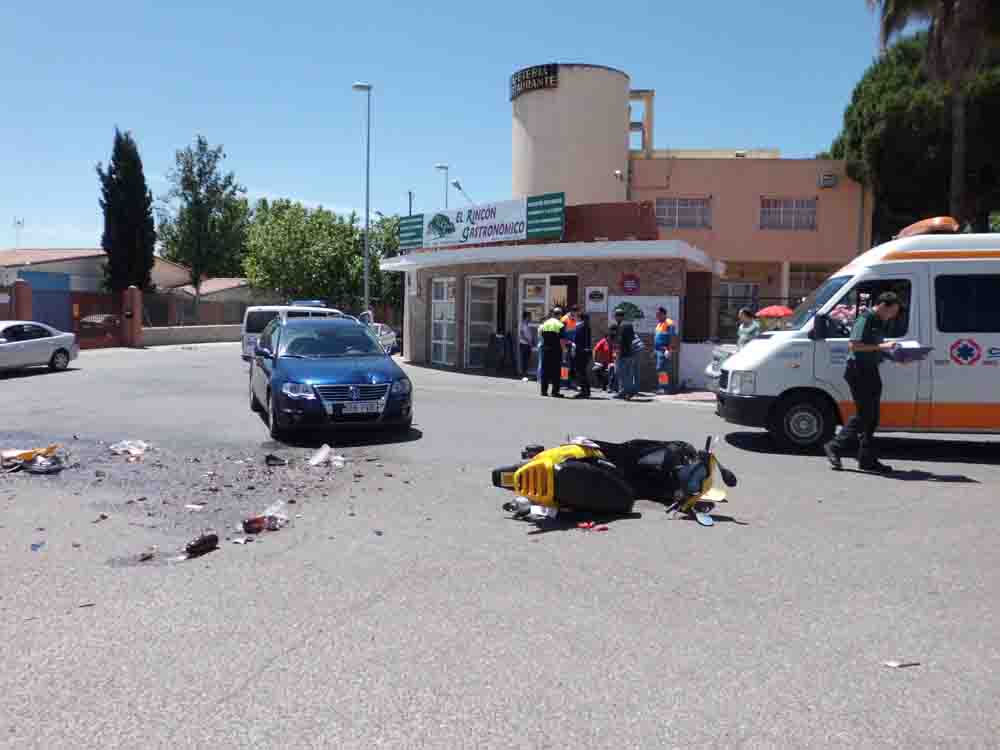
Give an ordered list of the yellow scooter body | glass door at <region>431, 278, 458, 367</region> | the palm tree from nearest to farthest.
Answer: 1. the yellow scooter body
2. the palm tree
3. glass door at <region>431, 278, 458, 367</region>

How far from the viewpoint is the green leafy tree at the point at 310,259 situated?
4966 cm

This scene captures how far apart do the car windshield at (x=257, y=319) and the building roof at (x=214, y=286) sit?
33479 millimetres

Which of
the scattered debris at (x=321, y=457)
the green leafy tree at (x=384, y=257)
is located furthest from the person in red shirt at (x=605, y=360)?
the green leafy tree at (x=384, y=257)

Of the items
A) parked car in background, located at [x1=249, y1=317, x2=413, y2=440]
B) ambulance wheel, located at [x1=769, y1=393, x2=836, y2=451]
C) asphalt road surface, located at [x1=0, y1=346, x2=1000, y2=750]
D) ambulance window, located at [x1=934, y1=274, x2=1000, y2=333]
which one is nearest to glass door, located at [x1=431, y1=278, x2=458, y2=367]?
parked car in background, located at [x1=249, y1=317, x2=413, y2=440]

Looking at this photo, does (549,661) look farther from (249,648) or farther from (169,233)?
(169,233)

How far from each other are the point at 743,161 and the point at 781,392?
25165mm

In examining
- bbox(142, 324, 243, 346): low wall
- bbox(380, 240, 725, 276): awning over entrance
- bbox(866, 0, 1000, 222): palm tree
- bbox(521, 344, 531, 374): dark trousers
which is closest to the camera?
bbox(380, 240, 725, 276): awning over entrance

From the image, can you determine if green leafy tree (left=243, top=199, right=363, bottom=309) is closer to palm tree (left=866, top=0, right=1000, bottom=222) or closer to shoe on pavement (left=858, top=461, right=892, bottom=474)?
palm tree (left=866, top=0, right=1000, bottom=222)

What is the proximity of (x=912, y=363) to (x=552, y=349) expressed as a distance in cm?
748

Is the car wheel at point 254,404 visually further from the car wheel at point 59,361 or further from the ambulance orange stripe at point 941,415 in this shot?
the car wheel at point 59,361

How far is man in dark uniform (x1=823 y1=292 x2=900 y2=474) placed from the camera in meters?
8.82

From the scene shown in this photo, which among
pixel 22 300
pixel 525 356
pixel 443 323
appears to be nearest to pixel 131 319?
pixel 22 300

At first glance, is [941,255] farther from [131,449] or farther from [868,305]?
[131,449]

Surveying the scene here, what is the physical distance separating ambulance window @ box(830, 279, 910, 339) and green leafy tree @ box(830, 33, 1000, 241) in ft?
76.1
